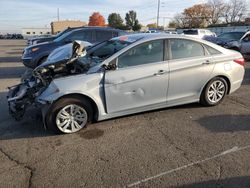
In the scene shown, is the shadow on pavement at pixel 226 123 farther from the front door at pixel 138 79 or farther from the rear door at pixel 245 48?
the rear door at pixel 245 48

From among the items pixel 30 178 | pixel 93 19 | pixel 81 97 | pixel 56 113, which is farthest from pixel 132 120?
pixel 93 19

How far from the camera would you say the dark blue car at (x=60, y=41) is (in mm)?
9633

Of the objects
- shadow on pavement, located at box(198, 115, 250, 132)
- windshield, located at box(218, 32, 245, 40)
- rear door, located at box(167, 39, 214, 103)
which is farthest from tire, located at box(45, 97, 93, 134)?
windshield, located at box(218, 32, 245, 40)

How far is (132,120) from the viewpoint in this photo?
529 centimetres

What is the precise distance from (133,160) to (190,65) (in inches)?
97.3

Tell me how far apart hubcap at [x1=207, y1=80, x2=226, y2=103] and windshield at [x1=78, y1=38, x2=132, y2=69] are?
2.04 meters

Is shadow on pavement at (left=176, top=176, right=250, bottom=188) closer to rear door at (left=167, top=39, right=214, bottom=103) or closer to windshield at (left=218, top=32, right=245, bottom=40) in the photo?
rear door at (left=167, top=39, right=214, bottom=103)

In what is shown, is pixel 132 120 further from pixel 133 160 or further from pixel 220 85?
pixel 220 85

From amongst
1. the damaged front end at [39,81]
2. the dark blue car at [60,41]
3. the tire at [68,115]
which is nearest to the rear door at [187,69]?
the tire at [68,115]

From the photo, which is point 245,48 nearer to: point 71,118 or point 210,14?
point 71,118

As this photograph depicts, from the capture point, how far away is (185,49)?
18.1ft

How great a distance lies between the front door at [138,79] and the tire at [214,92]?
1042 mm

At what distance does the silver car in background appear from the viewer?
463 centimetres

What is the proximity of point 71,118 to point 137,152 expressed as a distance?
4.38 feet
